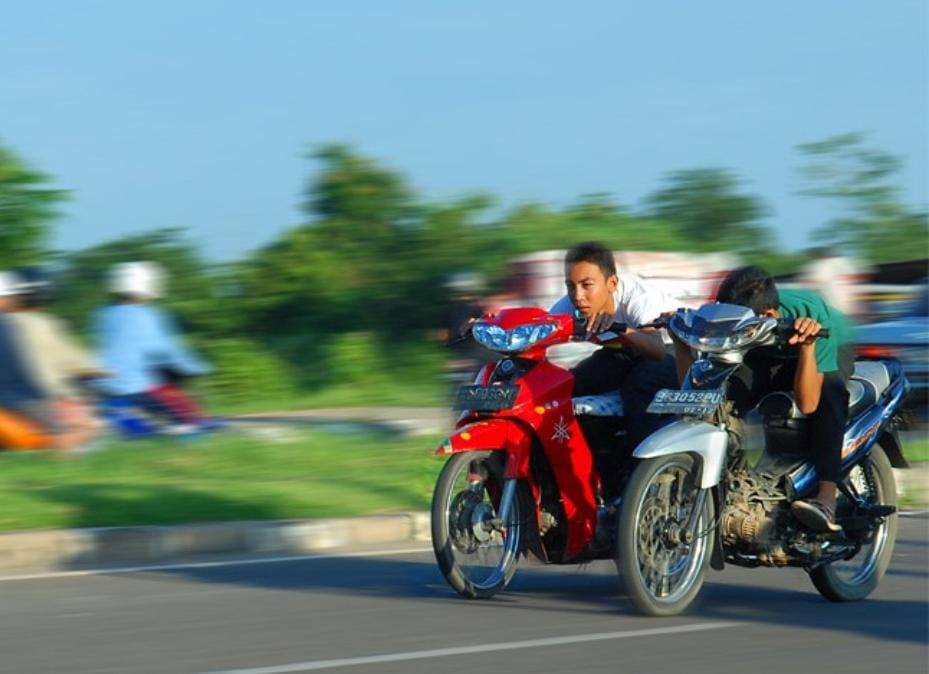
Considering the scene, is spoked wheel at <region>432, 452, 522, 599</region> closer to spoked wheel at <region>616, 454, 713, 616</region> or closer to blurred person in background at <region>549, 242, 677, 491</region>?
blurred person in background at <region>549, 242, 677, 491</region>

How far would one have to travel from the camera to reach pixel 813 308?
7.34m

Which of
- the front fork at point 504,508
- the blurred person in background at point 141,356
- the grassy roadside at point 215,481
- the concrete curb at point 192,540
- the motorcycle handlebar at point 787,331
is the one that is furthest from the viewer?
the blurred person in background at point 141,356

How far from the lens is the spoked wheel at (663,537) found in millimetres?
6820

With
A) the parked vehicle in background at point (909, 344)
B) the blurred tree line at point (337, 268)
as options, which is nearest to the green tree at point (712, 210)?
the blurred tree line at point (337, 268)

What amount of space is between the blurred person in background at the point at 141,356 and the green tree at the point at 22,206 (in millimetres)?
7442

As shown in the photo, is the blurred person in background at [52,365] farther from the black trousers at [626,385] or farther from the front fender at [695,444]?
the front fender at [695,444]

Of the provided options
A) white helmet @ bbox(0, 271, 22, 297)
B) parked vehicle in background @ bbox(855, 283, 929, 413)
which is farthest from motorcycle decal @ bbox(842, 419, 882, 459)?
parked vehicle in background @ bbox(855, 283, 929, 413)

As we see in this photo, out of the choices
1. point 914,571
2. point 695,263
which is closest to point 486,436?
point 914,571

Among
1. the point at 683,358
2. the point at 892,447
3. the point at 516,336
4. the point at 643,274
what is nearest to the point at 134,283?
the point at 516,336

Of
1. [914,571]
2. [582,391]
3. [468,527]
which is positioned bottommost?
[914,571]

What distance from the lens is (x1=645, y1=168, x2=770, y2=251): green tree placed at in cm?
2852

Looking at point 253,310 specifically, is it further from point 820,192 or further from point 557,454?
point 557,454

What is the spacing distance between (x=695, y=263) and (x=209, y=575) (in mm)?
12914

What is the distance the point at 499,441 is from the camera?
7.23 m
